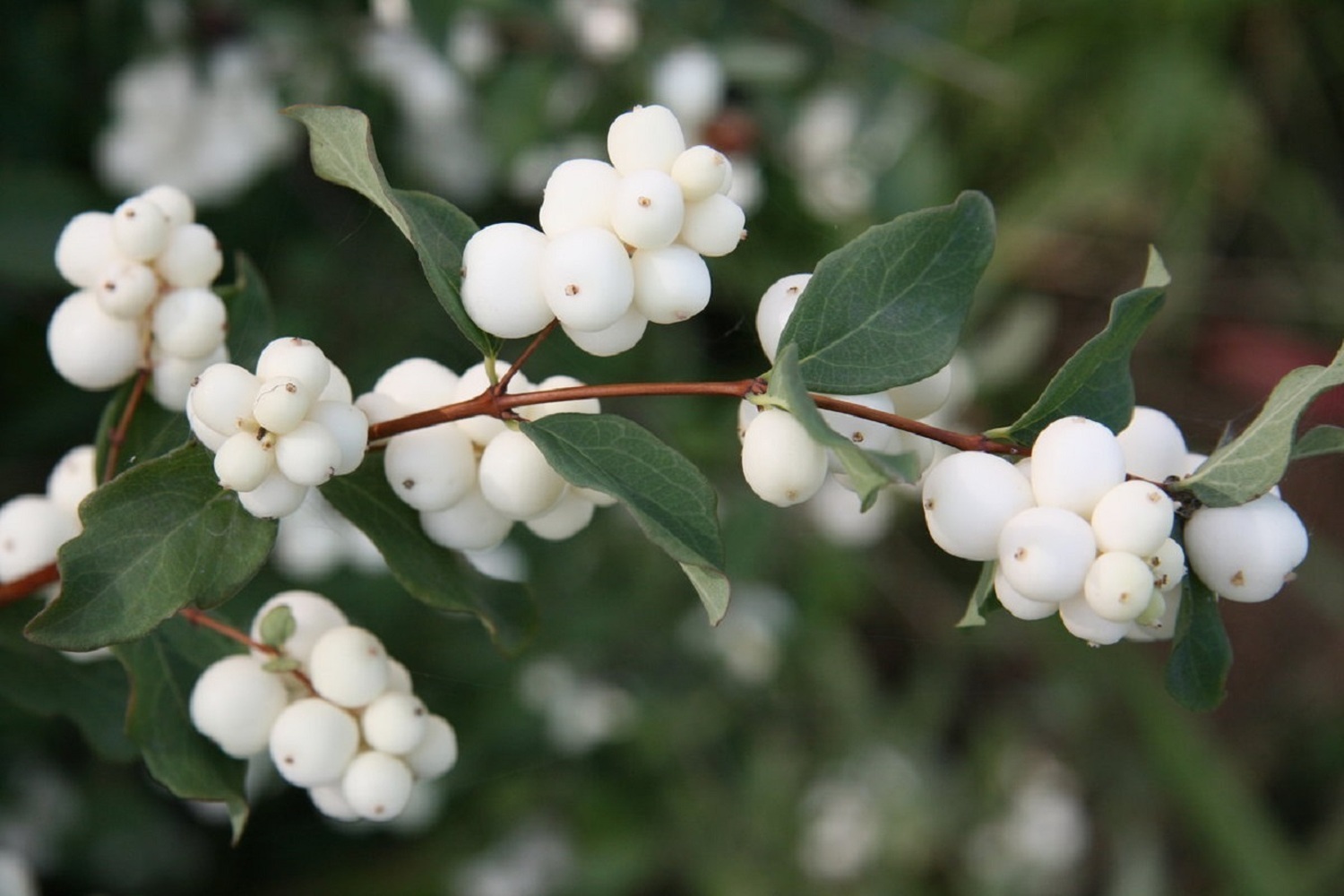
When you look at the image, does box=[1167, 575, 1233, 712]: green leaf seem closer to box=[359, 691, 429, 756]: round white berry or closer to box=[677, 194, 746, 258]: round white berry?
box=[677, 194, 746, 258]: round white berry

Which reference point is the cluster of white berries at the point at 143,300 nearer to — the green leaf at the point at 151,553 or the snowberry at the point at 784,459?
the green leaf at the point at 151,553

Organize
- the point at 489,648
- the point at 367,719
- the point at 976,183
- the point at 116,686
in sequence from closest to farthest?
the point at 367,719 → the point at 116,686 → the point at 489,648 → the point at 976,183

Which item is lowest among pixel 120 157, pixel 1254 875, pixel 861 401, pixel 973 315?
pixel 1254 875

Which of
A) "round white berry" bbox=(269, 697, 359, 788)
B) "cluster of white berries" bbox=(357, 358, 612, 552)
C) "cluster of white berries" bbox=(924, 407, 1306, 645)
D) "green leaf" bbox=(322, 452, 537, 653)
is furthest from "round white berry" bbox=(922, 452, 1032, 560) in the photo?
"round white berry" bbox=(269, 697, 359, 788)

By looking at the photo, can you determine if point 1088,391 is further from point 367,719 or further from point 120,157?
point 120,157

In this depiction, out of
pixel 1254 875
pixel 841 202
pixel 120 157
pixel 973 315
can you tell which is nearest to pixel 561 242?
pixel 120 157

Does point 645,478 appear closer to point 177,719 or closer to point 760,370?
point 177,719

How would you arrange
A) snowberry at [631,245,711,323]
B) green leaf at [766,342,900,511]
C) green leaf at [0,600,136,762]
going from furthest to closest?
green leaf at [0,600,136,762] → snowberry at [631,245,711,323] → green leaf at [766,342,900,511]
